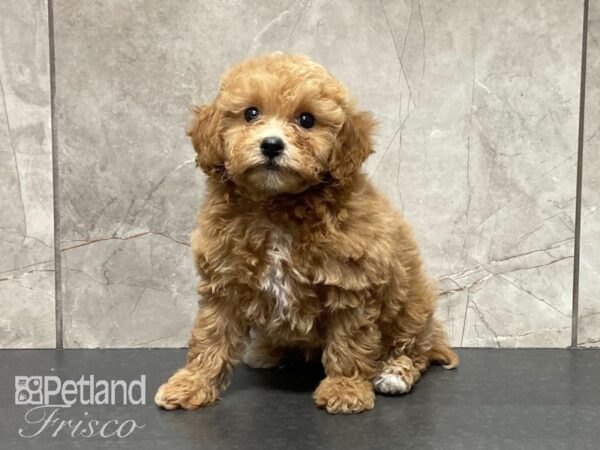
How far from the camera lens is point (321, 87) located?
163 cm

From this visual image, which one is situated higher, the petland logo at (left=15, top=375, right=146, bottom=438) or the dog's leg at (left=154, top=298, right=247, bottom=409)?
the dog's leg at (left=154, top=298, right=247, bottom=409)

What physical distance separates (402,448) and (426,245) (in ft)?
2.72

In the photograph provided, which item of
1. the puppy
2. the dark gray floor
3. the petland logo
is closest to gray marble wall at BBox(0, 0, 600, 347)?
the dark gray floor

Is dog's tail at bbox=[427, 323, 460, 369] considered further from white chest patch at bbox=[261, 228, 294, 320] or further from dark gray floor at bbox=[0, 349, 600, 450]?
white chest patch at bbox=[261, 228, 294, 320]

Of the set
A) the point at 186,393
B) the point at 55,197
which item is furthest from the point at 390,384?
the point at 55,197

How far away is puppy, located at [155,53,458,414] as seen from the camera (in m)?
1.61

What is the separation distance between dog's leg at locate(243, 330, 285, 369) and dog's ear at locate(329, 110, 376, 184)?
61 centimetres

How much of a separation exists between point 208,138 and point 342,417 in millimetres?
730

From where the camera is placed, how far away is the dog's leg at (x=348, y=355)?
1.69 m

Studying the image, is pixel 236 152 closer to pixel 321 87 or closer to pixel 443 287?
pixel 321 87

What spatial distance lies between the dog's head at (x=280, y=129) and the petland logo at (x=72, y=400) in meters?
0.62

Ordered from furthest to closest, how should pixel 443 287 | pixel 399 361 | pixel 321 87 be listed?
pixel 443 287 < pixel 399 361 < pixel 321 87

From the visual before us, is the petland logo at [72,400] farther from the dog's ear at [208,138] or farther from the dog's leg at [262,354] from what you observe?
the dog's ear at [208,138]

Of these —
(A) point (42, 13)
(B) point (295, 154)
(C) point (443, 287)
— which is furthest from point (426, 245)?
(A) point (42, 13)
